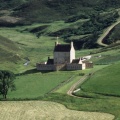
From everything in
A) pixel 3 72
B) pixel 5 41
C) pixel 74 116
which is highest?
pixel 5 41

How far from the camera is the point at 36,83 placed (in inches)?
4336

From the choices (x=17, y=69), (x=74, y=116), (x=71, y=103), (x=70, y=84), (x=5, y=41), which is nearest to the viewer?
(x=74, y=116)

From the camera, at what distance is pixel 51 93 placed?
9631cm

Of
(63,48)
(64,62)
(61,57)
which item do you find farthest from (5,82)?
(63,48)

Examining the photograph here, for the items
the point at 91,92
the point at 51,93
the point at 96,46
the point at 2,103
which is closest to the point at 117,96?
the point at 91,92

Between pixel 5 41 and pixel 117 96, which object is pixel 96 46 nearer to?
pixel 5 41

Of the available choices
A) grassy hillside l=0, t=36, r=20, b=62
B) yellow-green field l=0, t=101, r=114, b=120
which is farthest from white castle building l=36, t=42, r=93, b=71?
yellow-green field l=0, t=101, r=114, b=120

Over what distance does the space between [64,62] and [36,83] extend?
24.9m

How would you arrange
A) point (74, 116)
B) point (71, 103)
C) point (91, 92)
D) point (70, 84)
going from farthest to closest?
point (70, 84), point (91, 92), point (71, 103), point (74, 116)

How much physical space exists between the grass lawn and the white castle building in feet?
21.6

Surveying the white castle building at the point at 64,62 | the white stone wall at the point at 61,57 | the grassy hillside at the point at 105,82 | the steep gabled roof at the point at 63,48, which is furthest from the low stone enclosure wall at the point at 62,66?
the grassy hillside at the point at 105,82

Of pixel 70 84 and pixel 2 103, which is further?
pixel 70 84

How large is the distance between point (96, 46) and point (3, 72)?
93289 millimetres

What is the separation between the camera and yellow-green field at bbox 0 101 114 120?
77.1 metres
